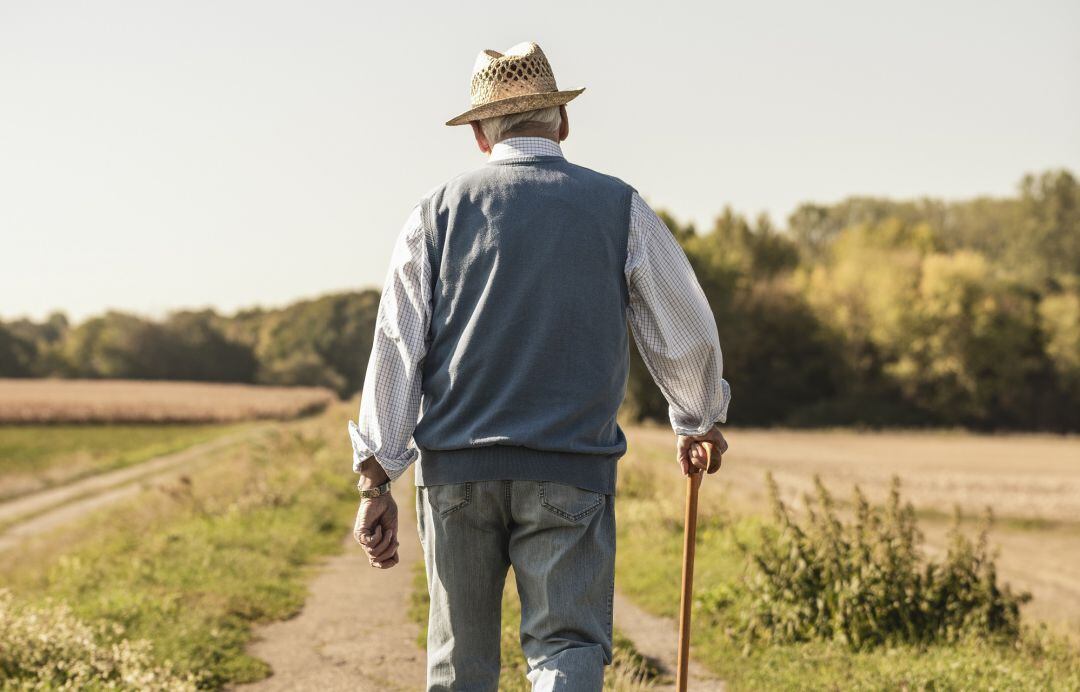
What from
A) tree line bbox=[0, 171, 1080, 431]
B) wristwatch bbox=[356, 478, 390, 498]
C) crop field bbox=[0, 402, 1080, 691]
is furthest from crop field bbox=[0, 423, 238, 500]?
wristwatch bbox=[356, 478, 390, 498]

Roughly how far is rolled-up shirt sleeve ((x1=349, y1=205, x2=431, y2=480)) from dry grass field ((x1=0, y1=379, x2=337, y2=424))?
144 feet

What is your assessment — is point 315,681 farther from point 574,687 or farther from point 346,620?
point 574,687

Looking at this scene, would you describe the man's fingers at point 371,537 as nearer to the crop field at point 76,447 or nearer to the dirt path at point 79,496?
the dirt path at point 79,496

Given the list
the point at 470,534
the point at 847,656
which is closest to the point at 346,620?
the point at 847,656

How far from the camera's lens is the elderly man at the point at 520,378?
9.28 feet

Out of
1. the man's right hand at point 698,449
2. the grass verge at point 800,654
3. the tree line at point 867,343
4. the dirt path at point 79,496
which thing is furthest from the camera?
the tree line at point 867,343

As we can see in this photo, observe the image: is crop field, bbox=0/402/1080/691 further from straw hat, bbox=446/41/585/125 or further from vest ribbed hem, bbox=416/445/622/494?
straw hat, bbox=446/41/585/125

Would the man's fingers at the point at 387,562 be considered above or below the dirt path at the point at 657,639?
above

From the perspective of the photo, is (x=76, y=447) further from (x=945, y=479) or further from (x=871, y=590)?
(x=871, y=590)

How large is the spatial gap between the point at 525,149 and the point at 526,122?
0.32 feet

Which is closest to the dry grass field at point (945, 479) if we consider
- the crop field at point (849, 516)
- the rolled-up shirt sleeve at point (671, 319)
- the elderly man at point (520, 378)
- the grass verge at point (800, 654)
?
the crop field at point (849, 516)

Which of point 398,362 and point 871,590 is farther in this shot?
point 871,590

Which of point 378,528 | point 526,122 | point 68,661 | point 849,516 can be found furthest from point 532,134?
point 849,516

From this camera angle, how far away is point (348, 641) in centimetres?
636
